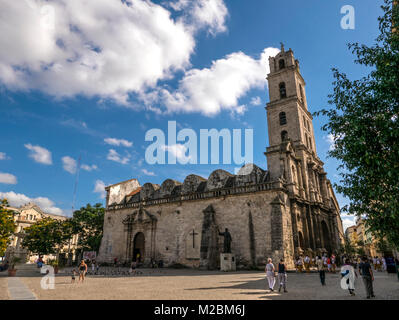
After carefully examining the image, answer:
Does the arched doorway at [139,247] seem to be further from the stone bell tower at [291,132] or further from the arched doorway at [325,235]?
the arched doorway at [325,235]

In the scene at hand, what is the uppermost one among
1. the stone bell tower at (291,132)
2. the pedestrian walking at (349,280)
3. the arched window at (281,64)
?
the arched window at (281,64)

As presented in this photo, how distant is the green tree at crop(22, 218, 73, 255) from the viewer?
114ft

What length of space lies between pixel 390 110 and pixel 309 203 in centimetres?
1985

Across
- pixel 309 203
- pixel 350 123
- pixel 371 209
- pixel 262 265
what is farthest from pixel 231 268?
pixel 350 123

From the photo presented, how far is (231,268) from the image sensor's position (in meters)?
21.4

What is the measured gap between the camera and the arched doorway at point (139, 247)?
1154 inches

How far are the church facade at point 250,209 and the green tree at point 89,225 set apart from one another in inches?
192

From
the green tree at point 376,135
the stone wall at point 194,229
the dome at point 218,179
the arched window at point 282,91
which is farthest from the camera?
the arched window at point 282,91

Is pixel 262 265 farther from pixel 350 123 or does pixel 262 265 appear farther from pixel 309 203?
pixel 350 123

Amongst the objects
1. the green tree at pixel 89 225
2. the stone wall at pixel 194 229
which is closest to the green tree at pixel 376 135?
the stone wall at pixel 194 229

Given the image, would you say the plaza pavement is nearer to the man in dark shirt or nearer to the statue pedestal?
the man in dark shirt

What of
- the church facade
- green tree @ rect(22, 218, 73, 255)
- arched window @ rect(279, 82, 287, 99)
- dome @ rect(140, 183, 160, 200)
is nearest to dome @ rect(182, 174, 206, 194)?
the church facade

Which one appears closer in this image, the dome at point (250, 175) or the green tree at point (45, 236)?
the dome at point (250, 175)

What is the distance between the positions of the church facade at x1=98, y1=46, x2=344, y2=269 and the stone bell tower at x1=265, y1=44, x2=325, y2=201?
97 millimetres
